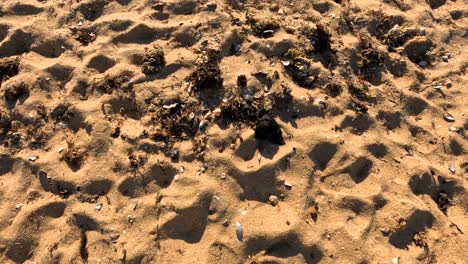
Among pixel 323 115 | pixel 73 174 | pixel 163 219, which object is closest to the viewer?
pixel 163 219

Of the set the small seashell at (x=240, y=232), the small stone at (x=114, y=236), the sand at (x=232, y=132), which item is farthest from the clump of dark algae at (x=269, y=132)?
the small stone at (x=114, y=236)

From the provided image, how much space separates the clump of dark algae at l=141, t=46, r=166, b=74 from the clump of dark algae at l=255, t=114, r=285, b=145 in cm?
146

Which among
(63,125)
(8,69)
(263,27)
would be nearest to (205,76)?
(263,27)

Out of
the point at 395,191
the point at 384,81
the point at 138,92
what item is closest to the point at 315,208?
the point at 395,191

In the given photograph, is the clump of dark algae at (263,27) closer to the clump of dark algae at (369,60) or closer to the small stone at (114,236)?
the clump of dark algae at (369,60)

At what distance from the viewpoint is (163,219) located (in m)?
3.98

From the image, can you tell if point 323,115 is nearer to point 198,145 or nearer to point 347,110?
point 347,110

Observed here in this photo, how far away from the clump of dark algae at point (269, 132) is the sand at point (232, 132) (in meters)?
0.02

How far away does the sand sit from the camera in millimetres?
3967

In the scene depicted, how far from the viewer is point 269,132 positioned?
4.48 m

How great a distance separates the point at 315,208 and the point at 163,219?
150cm

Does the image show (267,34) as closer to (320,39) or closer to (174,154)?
(320,39)

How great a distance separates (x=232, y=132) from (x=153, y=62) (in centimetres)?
134

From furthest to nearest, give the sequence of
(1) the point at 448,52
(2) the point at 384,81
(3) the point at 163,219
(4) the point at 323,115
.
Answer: (1) the point at 448,52
(2) the point at 384,81
(4) the point at 323,115
(3) the point at 163,219
